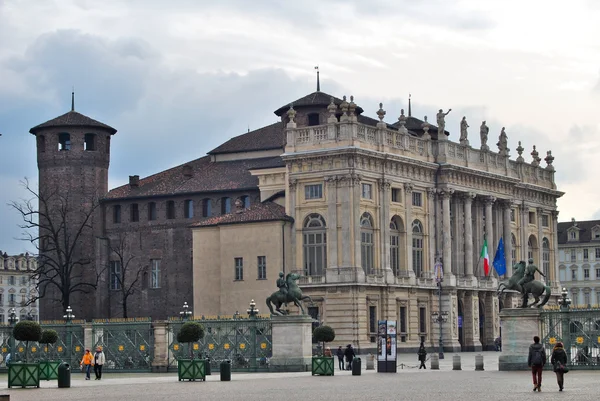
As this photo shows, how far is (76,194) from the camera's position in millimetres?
103875

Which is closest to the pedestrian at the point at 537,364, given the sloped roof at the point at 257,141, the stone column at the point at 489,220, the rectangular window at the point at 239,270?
the rectangular window at the point at 239,270

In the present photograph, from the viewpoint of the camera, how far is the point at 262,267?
88.3 meters

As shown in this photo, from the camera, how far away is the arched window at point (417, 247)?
9369 centimetres

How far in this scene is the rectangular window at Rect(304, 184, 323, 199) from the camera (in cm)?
8806

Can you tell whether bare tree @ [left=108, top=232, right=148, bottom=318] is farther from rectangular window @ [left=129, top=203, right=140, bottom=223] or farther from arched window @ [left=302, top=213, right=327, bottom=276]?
arched window @ [left=302, top=213, right=327, bottom=276]

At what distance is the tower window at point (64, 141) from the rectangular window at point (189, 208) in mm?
11399

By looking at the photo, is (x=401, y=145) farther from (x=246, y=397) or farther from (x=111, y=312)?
(x=246, y=397)

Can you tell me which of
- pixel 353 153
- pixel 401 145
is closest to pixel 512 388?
pixel 353 153

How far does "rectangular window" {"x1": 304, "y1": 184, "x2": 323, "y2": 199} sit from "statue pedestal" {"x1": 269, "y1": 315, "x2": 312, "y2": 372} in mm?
27933

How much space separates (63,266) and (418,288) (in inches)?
1048

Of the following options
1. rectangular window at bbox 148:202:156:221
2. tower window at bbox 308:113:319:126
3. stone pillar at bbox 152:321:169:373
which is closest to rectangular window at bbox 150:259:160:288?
rectangular window at bbox 148:202:156:221

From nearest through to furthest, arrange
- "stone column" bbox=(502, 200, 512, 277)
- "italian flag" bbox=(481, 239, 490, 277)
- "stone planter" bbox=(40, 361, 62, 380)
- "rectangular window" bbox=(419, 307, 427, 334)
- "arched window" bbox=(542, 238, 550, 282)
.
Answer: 1. "stone planter" bbox=(40, 361, 62, 380)
2. "rectangular window" bbox=(419, 307, 427, 334)
3. "italian flag" bbox=(481, 239, 490, 277)
4. "stone column" bbox=(502, 200, 512, 277)
5. "arched window" bbox=(542, 238, 550, 282)

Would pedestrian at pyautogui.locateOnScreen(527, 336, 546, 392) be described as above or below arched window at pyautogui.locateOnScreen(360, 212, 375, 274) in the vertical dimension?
below

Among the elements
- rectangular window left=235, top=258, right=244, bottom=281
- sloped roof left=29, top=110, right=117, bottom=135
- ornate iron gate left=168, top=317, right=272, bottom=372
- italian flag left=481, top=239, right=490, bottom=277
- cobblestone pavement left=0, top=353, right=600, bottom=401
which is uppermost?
sloped roof left=29, top=110, right=117, bottom=135
